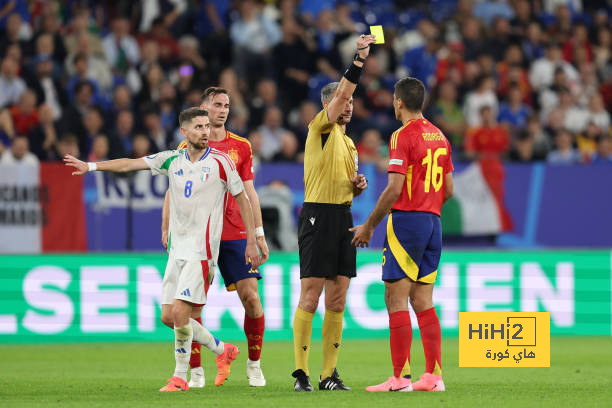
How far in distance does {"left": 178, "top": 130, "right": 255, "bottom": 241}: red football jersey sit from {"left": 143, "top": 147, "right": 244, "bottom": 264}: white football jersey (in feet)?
1.92

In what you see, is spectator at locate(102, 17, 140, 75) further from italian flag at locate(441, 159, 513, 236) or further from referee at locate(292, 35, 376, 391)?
referee at locate(292, 35, 376, 391)

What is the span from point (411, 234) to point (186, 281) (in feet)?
6.00

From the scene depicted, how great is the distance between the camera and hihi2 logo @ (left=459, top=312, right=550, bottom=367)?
31.1ft

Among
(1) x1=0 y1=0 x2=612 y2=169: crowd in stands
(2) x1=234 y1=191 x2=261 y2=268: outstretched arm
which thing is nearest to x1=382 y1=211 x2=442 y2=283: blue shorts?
(2) x1=234 y1=191 x2=261 y2=268: outstretched arm

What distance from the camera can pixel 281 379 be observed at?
9.96 metres

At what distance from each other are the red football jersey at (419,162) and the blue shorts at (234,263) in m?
1.59

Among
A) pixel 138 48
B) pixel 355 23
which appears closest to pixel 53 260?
pixel 138 48

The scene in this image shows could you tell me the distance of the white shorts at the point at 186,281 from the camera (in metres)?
8.57

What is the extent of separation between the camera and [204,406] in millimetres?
7594

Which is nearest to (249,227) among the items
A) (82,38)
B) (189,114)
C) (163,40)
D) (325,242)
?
(325,242)

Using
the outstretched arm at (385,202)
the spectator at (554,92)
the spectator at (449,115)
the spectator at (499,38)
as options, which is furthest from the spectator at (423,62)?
the outstretched arm at (385,202)

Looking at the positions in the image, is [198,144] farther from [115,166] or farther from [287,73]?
[287,73]

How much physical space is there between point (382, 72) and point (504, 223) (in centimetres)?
436

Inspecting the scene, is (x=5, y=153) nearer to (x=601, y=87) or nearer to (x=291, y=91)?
(x=291, y=91)
